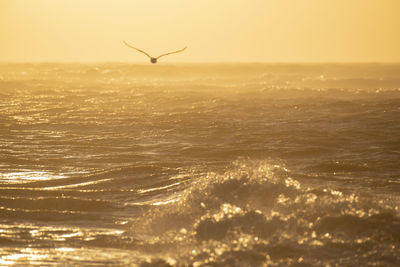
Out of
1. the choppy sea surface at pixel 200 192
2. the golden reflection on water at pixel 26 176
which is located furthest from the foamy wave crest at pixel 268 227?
the golden reflection on water at pixel 26 176

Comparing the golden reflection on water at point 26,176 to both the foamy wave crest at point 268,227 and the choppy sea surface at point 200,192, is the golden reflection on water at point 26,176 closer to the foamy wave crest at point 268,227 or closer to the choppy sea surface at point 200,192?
the choppy sea surface at point 200,192

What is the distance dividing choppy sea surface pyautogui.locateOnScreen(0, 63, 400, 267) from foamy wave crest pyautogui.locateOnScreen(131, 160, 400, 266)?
0.03 meters

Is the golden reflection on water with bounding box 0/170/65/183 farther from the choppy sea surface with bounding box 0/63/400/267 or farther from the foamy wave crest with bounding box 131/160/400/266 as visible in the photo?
the foamy wave crest with bounding box 131/160/400/266

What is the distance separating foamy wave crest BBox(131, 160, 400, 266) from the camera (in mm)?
7035

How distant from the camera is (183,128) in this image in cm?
2023

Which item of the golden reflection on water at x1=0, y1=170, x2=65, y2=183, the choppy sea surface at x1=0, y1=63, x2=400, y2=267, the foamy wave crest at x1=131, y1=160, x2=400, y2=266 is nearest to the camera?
the foamy wave crest at x1=131, y1=160, x2=400, y2=266

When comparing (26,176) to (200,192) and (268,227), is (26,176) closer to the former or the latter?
(200,192)

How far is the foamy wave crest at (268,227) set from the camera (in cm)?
704

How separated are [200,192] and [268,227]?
6.83 feet

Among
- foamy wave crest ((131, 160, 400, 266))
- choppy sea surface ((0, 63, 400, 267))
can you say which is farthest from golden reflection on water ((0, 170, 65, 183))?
foamy wave crest ((131, 160, 400, 266))

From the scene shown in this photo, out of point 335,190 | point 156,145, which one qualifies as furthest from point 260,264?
point 156,145

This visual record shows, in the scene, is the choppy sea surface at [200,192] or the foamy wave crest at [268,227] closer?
the foamy wave crest at [268,227]

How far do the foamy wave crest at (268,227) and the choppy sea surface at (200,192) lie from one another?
1.0 inches

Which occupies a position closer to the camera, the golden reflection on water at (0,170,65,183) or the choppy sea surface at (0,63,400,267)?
the choppy sea surface at (0,63,400,267)
